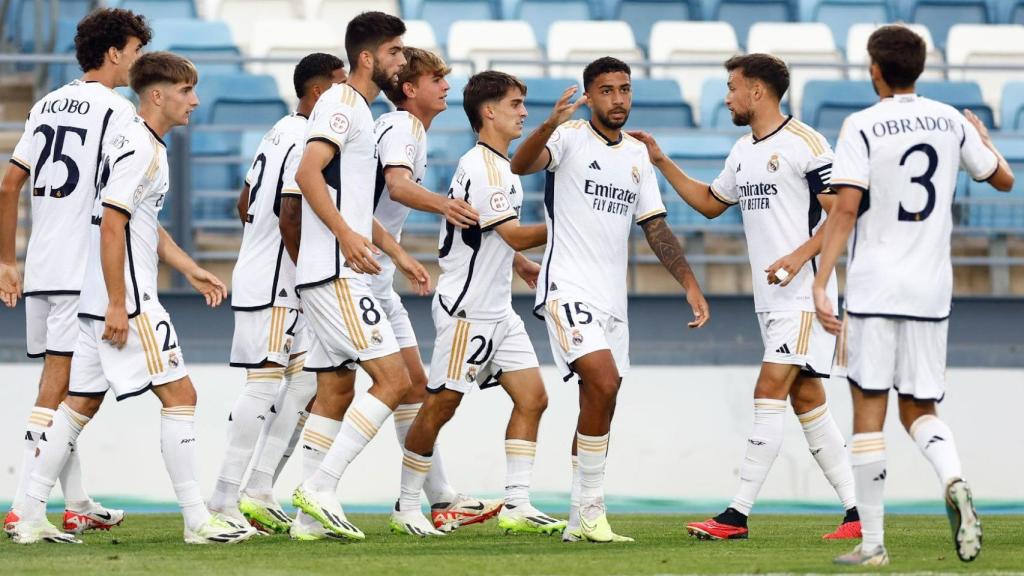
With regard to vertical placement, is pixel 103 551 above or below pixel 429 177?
below

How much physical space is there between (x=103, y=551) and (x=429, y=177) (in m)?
5.28

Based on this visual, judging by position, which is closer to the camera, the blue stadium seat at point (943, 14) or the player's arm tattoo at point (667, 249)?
the player's arm tattoo at point (667, 249)

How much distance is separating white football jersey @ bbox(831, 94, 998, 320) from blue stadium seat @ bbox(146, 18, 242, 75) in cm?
794

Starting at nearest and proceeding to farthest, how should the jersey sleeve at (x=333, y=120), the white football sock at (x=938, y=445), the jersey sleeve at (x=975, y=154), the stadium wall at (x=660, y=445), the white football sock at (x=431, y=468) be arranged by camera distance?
the white football sock at (x=938, y=445) → the jersey sleeve at (x=975, y=154) → the jersey sleeve at (x=333, y=120) → the white football sock at (x=431, y=468) → the stadium wall at (x=660, y=445)

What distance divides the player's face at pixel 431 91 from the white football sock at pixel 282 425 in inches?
54.2

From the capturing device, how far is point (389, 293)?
7512 millimetres

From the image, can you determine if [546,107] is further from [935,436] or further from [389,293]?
[935,436]

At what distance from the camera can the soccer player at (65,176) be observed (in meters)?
6.75

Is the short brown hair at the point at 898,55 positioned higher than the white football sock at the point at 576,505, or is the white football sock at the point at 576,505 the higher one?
the short brown hair at the point at 898,55

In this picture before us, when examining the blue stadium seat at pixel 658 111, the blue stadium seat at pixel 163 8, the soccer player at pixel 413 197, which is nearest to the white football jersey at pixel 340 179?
the soccer player at pixel 413 197

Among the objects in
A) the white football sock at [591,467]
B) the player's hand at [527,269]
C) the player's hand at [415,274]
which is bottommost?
the white football sock at [591,467]

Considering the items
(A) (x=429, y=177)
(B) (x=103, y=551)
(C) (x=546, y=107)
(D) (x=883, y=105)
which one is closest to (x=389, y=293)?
(B) (x=103, y=551)

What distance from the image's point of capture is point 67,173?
6.76 metres

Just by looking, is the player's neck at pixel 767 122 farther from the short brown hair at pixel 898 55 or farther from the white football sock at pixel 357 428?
the white football sock at pixel 357 428
